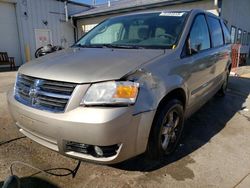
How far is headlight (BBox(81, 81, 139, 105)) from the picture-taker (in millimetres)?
1968

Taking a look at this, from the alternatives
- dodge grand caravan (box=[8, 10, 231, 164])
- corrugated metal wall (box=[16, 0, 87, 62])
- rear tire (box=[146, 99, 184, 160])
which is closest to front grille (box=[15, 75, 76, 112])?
dodge grand caravan (box=[8, 10, 231, 164])

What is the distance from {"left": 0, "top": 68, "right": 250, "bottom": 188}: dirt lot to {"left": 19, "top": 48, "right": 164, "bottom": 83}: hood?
105 centimetres

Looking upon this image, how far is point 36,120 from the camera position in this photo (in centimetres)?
215

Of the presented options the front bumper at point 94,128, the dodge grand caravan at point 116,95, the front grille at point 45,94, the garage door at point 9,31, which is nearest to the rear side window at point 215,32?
the dodge grand caravan at point 116,95

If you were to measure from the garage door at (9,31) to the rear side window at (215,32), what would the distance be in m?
11.7

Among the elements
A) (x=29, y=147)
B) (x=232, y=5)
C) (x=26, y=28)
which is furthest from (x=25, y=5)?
(x=29, y=147)

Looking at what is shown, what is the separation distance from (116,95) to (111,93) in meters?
0.05

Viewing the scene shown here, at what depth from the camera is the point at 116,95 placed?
6.50 ft

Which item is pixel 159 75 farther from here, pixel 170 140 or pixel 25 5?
pixel 25 5

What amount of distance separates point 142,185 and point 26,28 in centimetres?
1353

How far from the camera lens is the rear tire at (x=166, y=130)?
2.39 m

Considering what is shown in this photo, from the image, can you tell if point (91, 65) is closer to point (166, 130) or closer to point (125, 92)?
point (125, 92)

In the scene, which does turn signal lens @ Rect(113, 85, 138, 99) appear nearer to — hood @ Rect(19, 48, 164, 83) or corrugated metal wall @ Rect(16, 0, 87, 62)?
hood @ Rect(19, 48, 164, 83)

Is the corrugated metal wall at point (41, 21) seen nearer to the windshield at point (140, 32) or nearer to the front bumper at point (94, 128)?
the windshield at point (140, 32)
